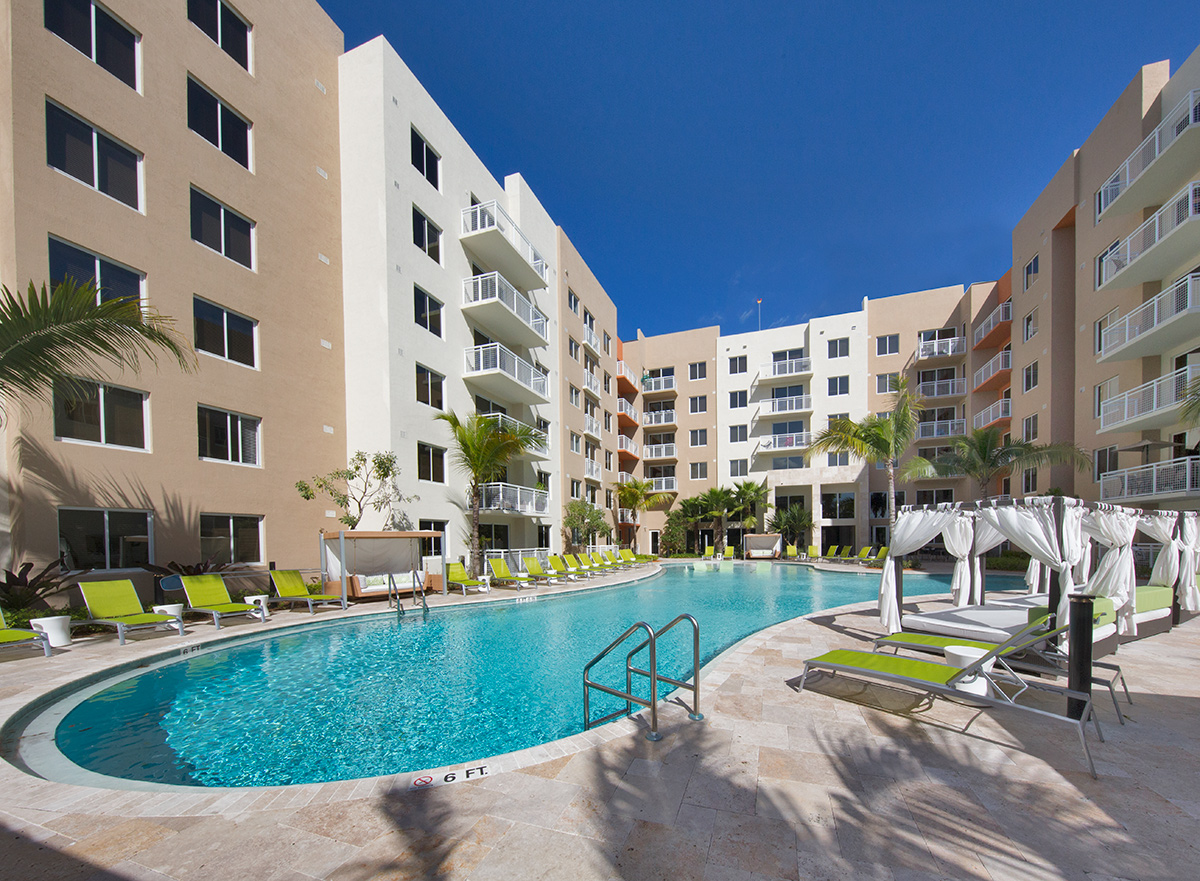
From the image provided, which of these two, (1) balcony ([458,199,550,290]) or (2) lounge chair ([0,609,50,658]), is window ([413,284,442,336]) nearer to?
(1) balcony ([458,199,550,290])

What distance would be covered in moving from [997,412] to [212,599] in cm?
2974

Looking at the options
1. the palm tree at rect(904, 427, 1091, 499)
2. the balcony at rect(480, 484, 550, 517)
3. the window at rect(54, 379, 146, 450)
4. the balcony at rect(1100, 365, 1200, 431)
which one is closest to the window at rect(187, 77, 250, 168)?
the window at rect(54, 379, 146, 450)

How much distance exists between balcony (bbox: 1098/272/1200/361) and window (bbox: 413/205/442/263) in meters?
21.0

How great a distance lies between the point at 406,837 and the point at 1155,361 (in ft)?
76.0

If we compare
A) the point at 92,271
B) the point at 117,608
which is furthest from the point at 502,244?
the point at 117,608

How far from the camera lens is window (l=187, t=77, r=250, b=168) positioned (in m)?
11.9

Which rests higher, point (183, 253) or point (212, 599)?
point (183, 253)

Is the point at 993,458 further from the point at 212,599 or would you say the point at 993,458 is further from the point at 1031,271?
the point at 212,599

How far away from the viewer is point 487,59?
58.4 ft

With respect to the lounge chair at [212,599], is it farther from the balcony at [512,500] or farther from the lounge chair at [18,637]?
the balcony at [512,500]

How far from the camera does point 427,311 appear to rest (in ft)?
55.6

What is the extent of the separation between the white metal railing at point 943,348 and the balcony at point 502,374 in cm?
2137

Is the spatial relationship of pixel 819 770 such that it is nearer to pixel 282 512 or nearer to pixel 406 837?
pixel 406 837

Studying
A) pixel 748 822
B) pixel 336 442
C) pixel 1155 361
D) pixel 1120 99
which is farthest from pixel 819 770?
pixel 1120 99
